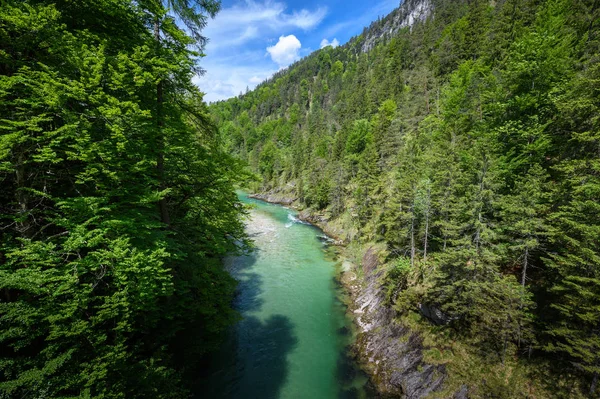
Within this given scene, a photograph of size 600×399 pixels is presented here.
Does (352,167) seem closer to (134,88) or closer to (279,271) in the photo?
(279,271)

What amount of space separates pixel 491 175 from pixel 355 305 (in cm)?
1361

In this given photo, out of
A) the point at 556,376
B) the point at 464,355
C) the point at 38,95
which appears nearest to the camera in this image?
the point at 38,95

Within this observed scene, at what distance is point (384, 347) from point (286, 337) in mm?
6221

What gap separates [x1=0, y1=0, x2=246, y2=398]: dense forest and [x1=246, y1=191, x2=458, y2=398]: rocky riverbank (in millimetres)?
11671

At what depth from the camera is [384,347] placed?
15297mm

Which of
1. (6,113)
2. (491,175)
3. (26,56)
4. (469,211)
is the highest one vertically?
(26,56)

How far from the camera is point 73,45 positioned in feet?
17.8

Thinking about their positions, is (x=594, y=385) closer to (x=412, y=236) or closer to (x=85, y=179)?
(x=412, y=236)

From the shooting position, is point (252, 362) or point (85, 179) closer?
point (85, 179)

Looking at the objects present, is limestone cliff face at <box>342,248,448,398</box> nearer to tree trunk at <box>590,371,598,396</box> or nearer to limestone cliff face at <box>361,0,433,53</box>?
tree trunk at <box>590,371,598,396</box>

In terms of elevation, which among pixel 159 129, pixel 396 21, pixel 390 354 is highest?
pixel 396 21

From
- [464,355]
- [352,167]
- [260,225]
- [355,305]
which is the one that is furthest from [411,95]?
[464,355]

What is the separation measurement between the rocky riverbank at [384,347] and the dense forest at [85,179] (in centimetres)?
1167

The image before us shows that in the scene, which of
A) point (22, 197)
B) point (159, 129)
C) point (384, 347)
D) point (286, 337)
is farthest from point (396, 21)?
point (22, 197)
